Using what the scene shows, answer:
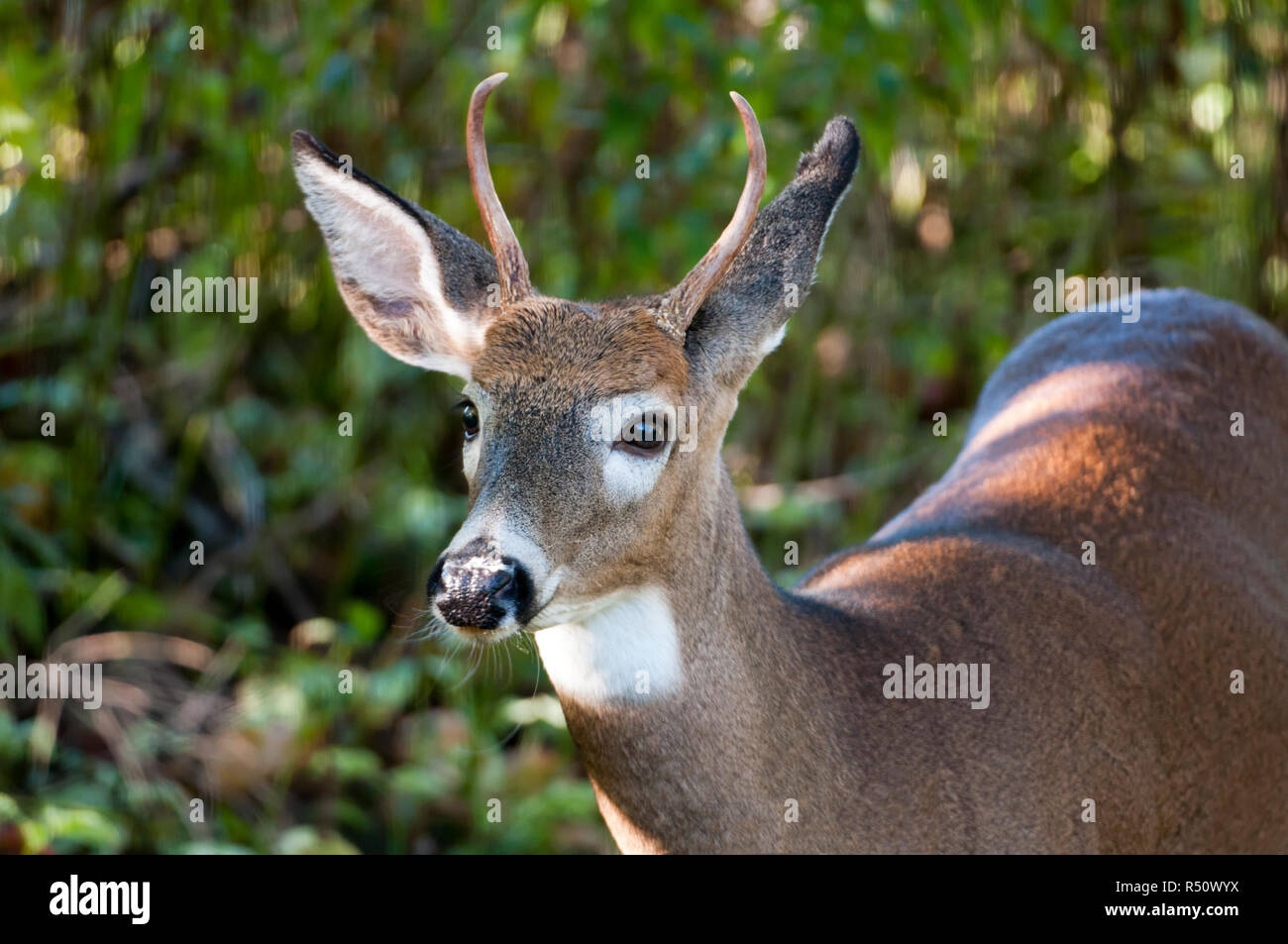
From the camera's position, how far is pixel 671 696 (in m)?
3.26

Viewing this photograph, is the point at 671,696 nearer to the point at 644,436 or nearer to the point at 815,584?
the point at 644,436

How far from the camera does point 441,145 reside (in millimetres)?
7203

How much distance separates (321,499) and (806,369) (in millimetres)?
2290

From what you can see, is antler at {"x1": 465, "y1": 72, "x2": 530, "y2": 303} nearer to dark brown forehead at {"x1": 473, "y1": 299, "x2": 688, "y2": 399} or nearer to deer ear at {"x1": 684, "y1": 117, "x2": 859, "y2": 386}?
dark brown forehead at {"x1": 473, "y1": 299, "x2": 688, "y2": 399}

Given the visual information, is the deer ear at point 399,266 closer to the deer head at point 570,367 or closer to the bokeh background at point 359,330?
the deer head at point 570,367

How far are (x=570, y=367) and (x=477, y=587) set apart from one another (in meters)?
0.57

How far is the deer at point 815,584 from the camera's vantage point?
321 cm

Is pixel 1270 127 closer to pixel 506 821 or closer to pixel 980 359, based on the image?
pixel 980 359

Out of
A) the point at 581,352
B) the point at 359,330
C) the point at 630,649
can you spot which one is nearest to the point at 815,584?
the point at 630,649

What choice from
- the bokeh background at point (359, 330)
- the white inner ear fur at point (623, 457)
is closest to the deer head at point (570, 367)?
the white inner ear fur at point (623, 457)

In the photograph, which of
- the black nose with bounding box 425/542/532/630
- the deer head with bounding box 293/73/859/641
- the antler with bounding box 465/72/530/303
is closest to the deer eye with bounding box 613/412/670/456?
the deer head with bounding box 293/73/859/641

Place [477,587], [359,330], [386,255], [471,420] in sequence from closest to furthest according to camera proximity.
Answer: [477,587] < [471,420] < [386,255] < [359,330]
